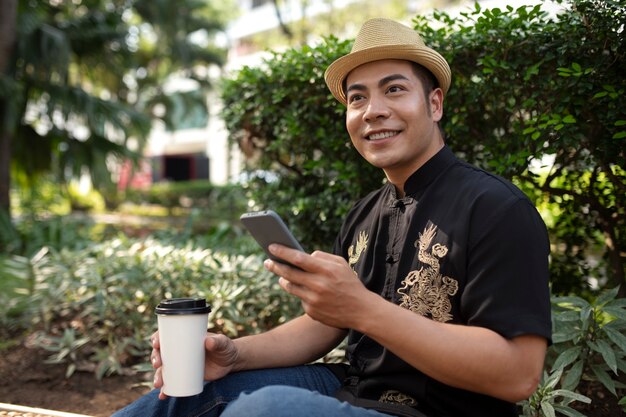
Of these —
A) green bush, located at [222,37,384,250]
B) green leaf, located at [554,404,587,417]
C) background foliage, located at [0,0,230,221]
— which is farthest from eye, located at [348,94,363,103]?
background foliage, located at [0,0,230,221]

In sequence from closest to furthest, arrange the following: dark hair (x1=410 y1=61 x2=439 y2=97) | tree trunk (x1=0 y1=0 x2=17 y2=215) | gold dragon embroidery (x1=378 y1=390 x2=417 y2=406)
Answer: gold dragon embroidery (x1=378 y1=390 x2=417 y2=406), dark hair (x1=410 y1=61 x2=439 y2=97), tree trunk (x1=0 y1=0 x2=17 y2=215)

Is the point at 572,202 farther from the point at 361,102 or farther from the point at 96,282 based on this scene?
the point at 96,282

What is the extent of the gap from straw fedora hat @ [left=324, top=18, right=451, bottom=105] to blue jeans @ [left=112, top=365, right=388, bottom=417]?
102 centimetres

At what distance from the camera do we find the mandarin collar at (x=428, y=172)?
69.7 inches

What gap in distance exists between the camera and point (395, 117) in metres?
1.77

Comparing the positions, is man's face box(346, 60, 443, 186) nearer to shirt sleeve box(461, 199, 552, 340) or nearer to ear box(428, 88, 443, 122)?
ear box(428, 88, 443, 122)

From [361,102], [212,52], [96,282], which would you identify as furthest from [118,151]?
[212,52]

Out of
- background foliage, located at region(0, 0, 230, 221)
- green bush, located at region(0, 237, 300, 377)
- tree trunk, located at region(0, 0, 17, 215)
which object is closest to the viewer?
green bush, located at region(0, 237, 300, 377)

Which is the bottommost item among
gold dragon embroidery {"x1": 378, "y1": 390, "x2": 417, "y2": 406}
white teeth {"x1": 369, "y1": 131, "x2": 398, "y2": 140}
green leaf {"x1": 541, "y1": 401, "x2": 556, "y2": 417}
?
green leaf {"x1": 541, "y1": 401, "x2": 556, "y2": 417}

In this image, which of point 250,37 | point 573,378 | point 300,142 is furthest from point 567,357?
point 250,37

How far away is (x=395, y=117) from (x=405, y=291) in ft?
1.75

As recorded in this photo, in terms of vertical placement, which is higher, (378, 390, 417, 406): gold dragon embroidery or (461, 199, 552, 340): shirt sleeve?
(461, 199, 552, 340): shirt sleeve

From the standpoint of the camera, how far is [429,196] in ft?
5.66

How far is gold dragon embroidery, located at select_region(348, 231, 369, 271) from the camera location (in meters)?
1.93
